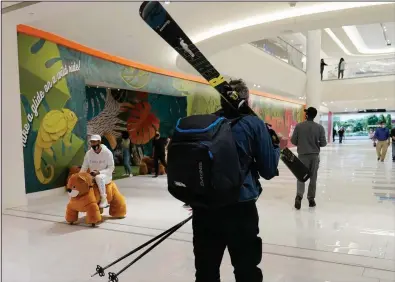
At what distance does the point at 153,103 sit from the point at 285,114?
38.7ft

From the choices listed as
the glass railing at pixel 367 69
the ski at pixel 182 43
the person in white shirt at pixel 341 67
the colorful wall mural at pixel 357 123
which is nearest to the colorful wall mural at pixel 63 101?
the ski at pixel 182 43

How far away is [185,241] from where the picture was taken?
3783 millimetres

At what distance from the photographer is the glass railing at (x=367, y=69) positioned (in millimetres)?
18328

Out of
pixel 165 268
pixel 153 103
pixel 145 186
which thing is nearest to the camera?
pixel 165 268

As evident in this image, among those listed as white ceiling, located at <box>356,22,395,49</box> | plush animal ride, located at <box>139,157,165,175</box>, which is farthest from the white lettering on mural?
white ceiling, located at <box>356,22,395,49</box>

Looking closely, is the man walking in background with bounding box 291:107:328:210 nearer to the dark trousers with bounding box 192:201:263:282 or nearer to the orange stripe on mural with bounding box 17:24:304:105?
the dark trousers with bounding box 192:201:263:282

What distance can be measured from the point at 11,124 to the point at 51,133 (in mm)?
1065

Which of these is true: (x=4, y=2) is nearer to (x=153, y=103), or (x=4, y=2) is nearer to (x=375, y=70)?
(x=153, y=103)

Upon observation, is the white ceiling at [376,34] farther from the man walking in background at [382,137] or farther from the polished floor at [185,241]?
the polished floor at [185,241]

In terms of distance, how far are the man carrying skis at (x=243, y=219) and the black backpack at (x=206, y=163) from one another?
78 millimetres

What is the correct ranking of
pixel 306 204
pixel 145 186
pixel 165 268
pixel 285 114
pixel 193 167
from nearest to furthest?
pixel 193 167
pixel 165 268
pixel 306 204
pixel 145 186
pixel 285 114

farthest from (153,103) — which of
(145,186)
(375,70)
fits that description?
(375,70)

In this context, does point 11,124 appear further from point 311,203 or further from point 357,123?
point 357,123

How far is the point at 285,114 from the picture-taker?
2111 centimetres
